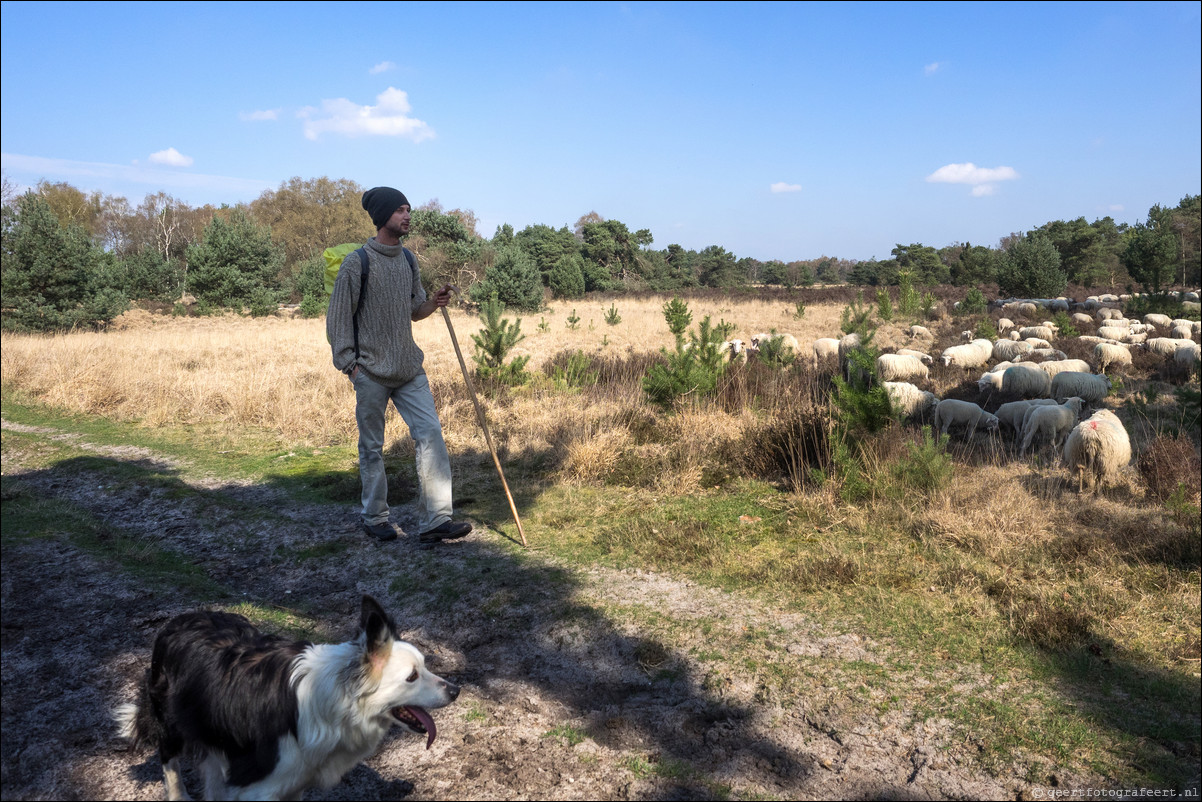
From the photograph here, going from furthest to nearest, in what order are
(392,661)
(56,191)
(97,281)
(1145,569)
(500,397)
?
(56,191) → (97,281) → (500,397) → (1145,569) → (392,661)

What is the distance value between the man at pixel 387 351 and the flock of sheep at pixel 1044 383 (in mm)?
4340

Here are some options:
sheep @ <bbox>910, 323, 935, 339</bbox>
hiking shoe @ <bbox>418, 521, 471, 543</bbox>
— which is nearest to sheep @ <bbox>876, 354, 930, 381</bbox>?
sheep @ <bbox>910, 323, 935, 339</bbox>

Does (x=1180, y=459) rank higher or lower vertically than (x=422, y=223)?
lower

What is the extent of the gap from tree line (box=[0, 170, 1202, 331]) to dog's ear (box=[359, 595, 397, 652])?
1643 cm

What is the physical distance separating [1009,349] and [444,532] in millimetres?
13772

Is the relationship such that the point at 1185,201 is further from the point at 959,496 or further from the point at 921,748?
the point at 921,748

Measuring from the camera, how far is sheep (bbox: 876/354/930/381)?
13.1 meters

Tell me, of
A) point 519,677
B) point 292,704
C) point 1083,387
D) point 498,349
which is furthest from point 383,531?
point 1083,387

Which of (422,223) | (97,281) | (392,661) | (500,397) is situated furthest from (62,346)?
(422,223)

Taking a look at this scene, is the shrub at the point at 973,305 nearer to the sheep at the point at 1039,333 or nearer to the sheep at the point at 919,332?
the sheep at the point at 919,332

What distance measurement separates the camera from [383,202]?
4914mm

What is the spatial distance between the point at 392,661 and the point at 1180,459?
6676 millimetres

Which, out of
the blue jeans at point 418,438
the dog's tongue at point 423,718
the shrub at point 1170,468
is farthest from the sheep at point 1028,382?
the dog's tongue at point 423,718

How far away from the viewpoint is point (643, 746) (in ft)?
9.70
